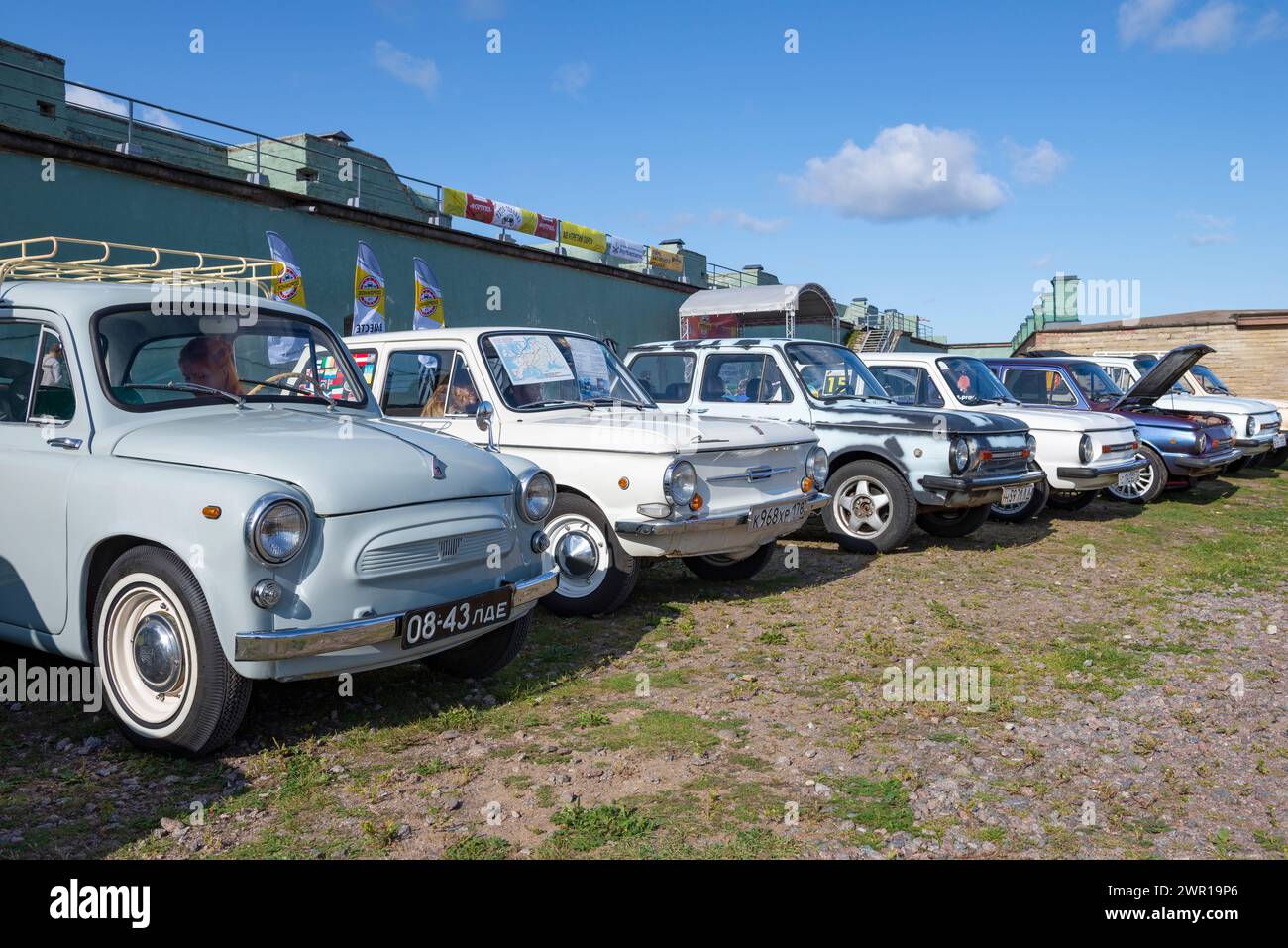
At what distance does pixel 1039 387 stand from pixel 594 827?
35.7 ft

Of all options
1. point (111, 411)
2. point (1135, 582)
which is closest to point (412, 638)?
point (111, 411)

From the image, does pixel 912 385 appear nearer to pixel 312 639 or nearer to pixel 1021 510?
pixel 1021 510

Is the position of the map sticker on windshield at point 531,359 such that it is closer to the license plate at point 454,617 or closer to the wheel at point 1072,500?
the license plate at point 454,617

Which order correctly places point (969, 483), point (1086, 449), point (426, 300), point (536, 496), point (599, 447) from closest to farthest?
point (536, 496), point (599, 447), point (969, 483), point (1086, 449), point (426, 300)

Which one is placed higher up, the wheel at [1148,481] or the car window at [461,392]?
the car window at [461,392]

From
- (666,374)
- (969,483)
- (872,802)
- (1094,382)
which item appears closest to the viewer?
(872,802)

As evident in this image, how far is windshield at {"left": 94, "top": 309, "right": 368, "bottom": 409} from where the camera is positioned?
175 inches

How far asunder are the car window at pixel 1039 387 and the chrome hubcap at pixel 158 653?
10980mm

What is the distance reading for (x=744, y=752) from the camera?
416 cm

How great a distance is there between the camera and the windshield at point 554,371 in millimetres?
6652

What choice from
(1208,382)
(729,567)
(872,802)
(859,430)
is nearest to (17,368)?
(872,802)

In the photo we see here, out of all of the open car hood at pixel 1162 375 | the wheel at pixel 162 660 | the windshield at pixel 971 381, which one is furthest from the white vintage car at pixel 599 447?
the open car hood at pixel 1162 375

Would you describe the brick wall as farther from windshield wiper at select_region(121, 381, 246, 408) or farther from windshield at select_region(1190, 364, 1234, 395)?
windshield wiper at select_region(121, 381, 246, 408)

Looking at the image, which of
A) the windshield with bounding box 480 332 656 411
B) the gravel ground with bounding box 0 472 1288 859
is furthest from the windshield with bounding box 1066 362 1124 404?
the windshield with bounding box 480 332 656 411
